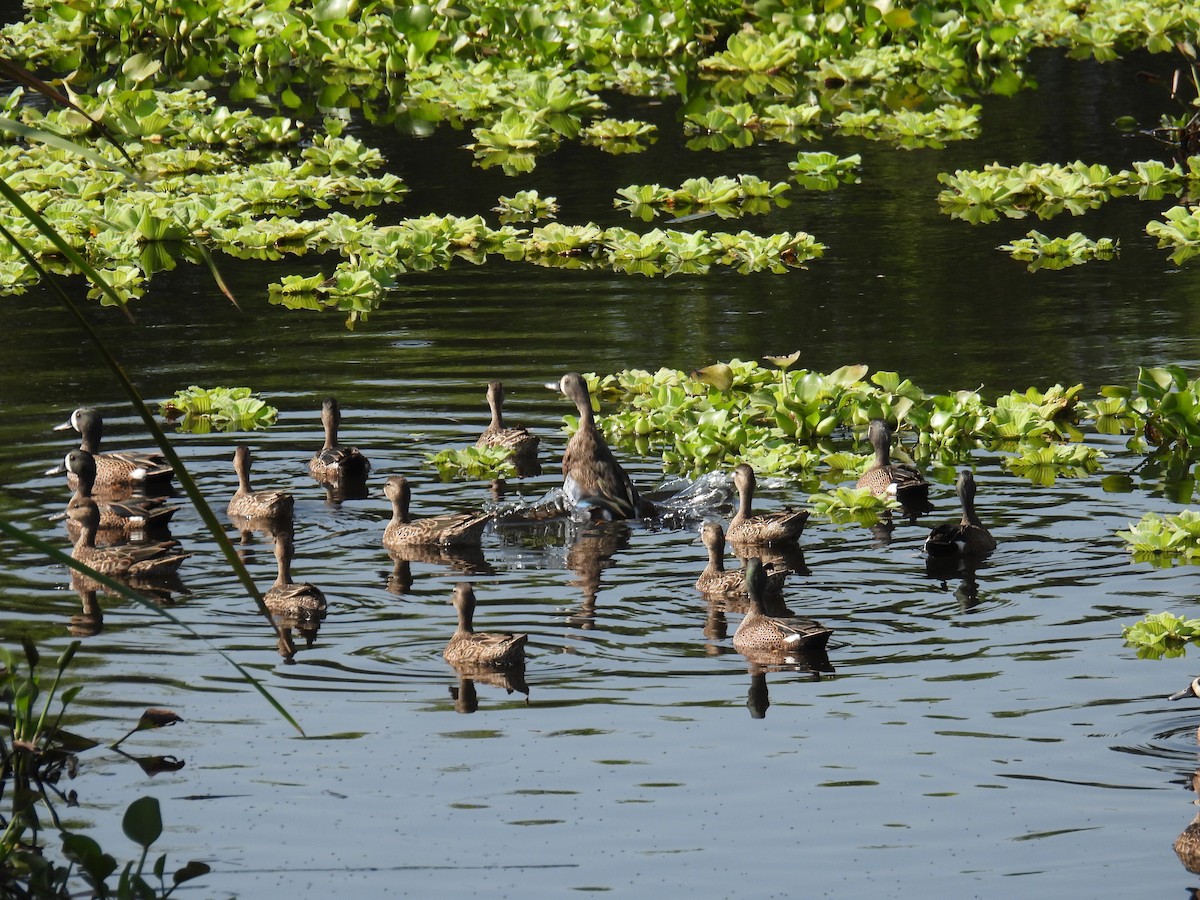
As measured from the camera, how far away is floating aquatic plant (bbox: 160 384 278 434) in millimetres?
14570

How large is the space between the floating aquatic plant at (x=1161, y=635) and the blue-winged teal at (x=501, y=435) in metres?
5.16

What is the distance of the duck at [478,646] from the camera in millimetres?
9664

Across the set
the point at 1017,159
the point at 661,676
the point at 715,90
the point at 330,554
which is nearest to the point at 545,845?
the point at 661,676

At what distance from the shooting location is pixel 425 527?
11961 millimetres

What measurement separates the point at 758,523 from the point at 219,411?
15.8ft

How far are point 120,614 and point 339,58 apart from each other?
67.4 ft

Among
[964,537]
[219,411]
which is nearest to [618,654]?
[964,537]

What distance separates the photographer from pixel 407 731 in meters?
8.89

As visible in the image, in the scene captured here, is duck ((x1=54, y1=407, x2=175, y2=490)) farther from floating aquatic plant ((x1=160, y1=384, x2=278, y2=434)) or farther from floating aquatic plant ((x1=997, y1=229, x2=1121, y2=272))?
floating aquatic plant ((x1=997, y1=229, x2=1121, y2=272))

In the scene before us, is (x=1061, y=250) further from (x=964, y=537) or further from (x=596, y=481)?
(x=964, y=537)

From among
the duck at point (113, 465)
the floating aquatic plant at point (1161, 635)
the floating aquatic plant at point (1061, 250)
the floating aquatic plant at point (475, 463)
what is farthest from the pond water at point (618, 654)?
the floating aquatic plant at point (1061, 250)

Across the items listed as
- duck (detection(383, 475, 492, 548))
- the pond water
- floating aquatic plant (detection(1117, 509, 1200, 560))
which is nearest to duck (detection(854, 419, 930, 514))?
the pond water

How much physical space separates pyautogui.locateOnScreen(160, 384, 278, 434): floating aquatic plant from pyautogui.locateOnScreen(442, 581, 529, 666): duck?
5.00 meters

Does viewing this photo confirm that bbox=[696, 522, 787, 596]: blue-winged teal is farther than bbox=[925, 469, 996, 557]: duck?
No
